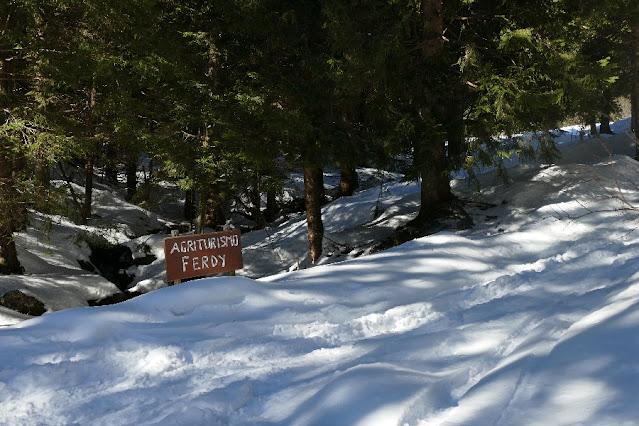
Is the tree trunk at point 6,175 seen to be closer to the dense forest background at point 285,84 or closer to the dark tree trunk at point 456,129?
the dense forest background at point 285,84

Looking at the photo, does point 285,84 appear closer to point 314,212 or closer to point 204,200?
point 314,212

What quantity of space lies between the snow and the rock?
510 centimetres

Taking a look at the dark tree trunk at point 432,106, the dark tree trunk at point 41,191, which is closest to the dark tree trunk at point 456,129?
the dark tree trunk at point 432,106

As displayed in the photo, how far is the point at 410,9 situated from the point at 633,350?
10.1m

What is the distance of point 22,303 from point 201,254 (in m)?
4.52

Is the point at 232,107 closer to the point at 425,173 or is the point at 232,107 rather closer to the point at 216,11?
the point at 216,11

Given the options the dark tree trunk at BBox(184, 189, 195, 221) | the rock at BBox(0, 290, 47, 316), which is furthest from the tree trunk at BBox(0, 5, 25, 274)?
the dark tree trunk at BBox(184, 189, 195, 221)

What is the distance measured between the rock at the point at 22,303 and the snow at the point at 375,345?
510 cm

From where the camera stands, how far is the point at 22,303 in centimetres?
995

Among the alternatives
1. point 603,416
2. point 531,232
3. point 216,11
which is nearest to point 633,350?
point 603,416

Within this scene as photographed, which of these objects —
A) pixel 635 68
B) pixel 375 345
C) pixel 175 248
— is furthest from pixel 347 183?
pixel 375 345

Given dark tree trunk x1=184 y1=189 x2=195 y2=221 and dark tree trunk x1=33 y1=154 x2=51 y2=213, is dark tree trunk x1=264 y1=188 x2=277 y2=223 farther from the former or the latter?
dark tree trunk x1=33 y1=154 x2=51 y2=213

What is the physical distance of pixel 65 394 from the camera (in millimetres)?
3973

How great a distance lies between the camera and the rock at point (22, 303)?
9.80 meters
